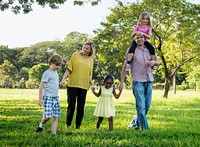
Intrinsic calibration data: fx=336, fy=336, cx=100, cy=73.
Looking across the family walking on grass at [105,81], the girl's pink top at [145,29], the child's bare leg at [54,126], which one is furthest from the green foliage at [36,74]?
the child's bare leg at [54,126]

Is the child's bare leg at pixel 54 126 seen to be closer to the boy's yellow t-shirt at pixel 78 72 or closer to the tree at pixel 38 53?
the boy's yellow t-shirt at pixel 78 72

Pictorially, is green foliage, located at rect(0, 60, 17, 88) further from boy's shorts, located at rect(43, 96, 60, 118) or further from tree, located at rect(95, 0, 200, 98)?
boy's shorts, located at rect(43, 96, 60, 118)

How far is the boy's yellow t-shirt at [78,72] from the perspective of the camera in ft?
22.0

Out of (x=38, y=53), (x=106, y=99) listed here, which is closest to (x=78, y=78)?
(x=106, y=99)

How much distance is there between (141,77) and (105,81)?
2.54ft

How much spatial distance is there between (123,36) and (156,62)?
1592 centimetres

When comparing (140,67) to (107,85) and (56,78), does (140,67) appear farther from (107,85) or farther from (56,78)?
(56,78)

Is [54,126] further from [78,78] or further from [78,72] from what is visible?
[78,72]

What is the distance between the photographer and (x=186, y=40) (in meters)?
24.2

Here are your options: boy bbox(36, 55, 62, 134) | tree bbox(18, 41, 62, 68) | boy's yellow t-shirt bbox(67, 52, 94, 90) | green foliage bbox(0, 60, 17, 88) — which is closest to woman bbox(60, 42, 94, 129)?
boy's yellow t-shirt bbox(67, 52, 94, 90)

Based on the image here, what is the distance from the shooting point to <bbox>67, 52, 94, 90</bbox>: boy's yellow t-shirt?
6719mm

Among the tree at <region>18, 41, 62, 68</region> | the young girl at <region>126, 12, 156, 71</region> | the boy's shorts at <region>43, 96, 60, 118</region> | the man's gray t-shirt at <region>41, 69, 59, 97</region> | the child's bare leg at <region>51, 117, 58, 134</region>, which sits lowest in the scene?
the child's bare leg at <region>51, 117, 58, 134</region>

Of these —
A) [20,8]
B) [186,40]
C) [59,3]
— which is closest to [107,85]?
[59,3]

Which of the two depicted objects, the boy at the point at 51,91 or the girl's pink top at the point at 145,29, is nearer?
the boy at the point at 51,91
